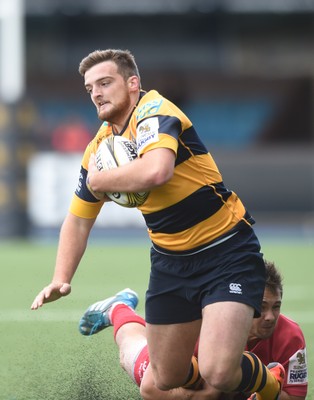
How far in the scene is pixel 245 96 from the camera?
25156 mm

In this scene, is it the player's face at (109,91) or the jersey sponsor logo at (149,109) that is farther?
the player's face at (109,91)

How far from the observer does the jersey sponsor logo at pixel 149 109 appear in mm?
5215

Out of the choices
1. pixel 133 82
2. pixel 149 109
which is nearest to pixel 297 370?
pixel 149 109

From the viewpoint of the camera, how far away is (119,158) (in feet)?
17.3

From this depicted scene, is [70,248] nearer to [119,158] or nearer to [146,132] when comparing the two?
[119,158]

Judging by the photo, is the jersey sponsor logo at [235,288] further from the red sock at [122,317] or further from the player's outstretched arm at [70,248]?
the red sock at [122,317]

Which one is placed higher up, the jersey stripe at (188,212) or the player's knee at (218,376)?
the jersey stripe at (188,212)

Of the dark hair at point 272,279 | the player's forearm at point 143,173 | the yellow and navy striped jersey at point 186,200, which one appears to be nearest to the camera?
the player's forearm at point 143,173

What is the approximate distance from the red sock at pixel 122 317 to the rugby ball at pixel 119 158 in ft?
4.13

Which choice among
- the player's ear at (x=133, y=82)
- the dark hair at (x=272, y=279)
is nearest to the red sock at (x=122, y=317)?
the dark hair at (x=272, y=279)

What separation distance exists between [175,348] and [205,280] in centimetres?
39

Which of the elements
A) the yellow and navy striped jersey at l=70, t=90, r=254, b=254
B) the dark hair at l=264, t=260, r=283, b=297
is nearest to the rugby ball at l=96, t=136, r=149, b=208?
the yellow and navy striped jersey at l=70, t=90, r=254, b=254

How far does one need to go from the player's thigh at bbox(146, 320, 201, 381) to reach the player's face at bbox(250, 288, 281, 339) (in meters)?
0.34

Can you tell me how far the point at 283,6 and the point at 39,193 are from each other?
14.7m
